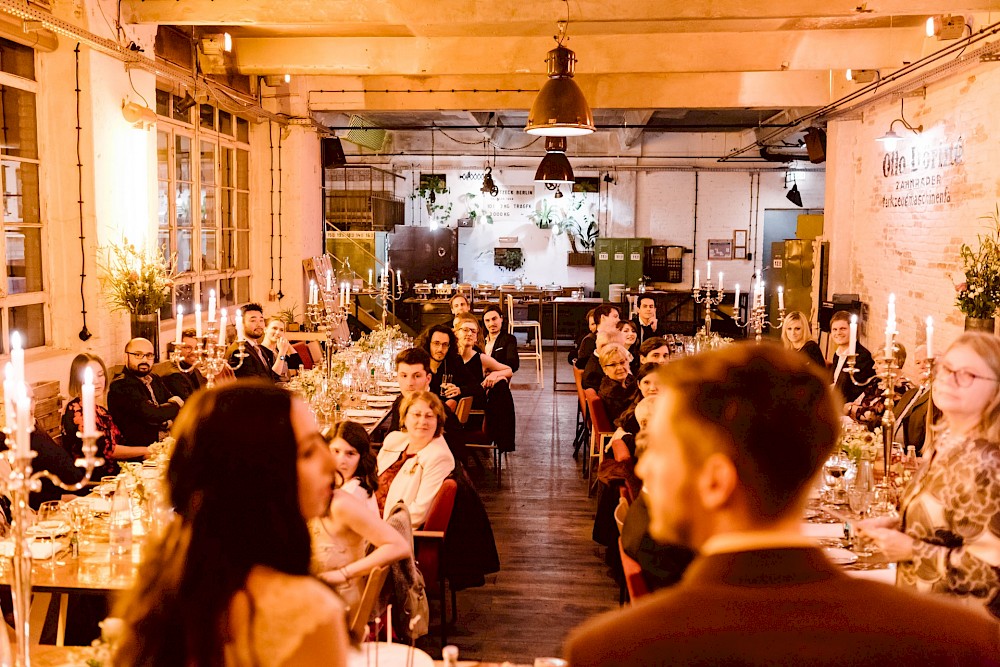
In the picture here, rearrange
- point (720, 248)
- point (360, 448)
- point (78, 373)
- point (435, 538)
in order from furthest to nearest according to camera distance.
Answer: point (720, 248) < point (78, 373) < point (435, 538) < point (360, 448)

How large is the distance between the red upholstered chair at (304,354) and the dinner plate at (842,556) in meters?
6.86

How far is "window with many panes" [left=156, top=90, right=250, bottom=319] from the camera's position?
877 cm

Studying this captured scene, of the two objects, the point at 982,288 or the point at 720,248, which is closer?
the point at 982,288

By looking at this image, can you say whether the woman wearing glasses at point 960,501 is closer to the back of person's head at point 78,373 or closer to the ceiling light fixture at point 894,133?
the back of person's head at point 78,373

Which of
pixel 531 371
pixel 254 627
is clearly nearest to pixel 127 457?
pixel 254 627

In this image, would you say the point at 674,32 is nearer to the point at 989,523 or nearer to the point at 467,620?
the point at 467,620

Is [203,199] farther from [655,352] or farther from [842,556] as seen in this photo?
[842,556]

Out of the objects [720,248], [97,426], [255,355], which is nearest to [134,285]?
[255,355]

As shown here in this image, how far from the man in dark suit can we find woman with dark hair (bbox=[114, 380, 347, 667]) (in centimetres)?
55

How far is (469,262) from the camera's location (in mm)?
20469

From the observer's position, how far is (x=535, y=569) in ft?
18.8

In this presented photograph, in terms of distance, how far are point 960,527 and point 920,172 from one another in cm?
762

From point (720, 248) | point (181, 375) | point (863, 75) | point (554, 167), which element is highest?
point (863, 75)

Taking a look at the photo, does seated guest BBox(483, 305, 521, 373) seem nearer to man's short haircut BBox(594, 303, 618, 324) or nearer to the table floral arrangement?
man's short haircut BBox(594, 303, 618, 324)
